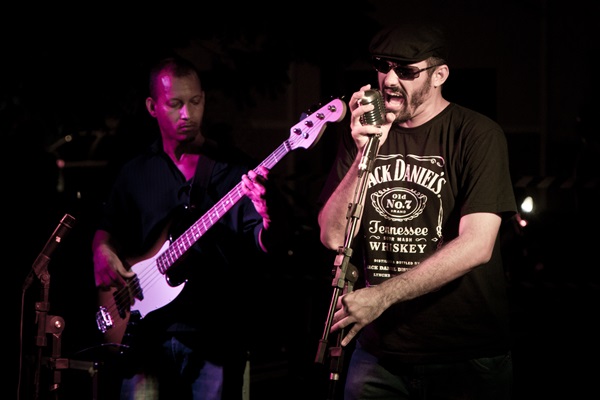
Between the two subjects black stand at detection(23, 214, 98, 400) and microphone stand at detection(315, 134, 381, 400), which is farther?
black stand at detection(23, 214, 98, 400)

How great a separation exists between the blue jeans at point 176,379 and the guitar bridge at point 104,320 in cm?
44

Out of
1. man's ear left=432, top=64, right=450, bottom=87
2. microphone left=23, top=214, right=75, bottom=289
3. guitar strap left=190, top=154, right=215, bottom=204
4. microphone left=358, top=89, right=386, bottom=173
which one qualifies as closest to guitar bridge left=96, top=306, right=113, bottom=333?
microphone left=23, top=214, right=75, bottom=289

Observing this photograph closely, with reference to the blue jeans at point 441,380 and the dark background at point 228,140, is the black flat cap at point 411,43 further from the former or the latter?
the dark background at point 228,140

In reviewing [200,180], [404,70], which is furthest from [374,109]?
[200,180]

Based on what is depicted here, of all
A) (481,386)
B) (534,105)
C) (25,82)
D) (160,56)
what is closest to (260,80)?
(160,56)

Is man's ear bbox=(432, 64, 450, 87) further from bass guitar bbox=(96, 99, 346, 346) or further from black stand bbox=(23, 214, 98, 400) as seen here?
black stand bbox=(23, 214, 98, 400)

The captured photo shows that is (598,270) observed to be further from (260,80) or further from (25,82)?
(25,82)

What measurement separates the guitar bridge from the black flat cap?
235 cm

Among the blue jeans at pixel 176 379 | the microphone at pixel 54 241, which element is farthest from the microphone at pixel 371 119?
the microphone at pixel 54 241

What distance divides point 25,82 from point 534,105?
7781 mm

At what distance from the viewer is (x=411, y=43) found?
11.9ft

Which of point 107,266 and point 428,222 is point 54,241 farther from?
point 428,222

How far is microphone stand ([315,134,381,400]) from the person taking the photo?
10.4ft

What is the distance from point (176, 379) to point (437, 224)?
1.77m
